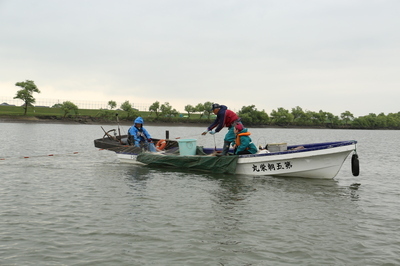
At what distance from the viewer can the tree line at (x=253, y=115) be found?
4491 inches

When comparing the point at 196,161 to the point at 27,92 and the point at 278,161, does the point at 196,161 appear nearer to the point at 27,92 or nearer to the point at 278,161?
the point at 278,161

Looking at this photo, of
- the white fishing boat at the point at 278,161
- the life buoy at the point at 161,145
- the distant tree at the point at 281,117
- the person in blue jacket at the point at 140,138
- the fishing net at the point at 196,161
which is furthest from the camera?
the distant tree at the point at 281,117

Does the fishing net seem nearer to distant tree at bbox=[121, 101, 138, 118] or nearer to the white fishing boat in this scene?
the white fishing boat

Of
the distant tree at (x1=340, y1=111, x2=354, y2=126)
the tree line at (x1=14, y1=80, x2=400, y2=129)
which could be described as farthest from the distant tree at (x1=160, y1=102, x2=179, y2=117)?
the distant tree at (x1=340, y1=111, x2=354, y2=126)

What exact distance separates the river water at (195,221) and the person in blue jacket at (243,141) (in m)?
1.24

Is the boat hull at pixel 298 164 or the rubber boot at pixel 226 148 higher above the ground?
the rubber boot at pixel 226 148

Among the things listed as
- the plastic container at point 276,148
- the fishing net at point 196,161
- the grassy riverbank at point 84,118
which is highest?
the grassy riverbank at point 84,118

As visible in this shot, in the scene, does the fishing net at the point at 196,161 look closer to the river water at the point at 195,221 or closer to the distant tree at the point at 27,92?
the river water at the point at 195,221

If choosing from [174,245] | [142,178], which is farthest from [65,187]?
[174,245]

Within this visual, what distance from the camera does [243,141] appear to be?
50.3ft

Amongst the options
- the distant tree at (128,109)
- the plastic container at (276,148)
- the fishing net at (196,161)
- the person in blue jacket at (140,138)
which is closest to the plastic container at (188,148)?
the fishing net at (196,161)

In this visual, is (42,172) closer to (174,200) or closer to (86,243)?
(174,200)

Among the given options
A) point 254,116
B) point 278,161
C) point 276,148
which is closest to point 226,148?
point 276,148

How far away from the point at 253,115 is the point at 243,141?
437ft
